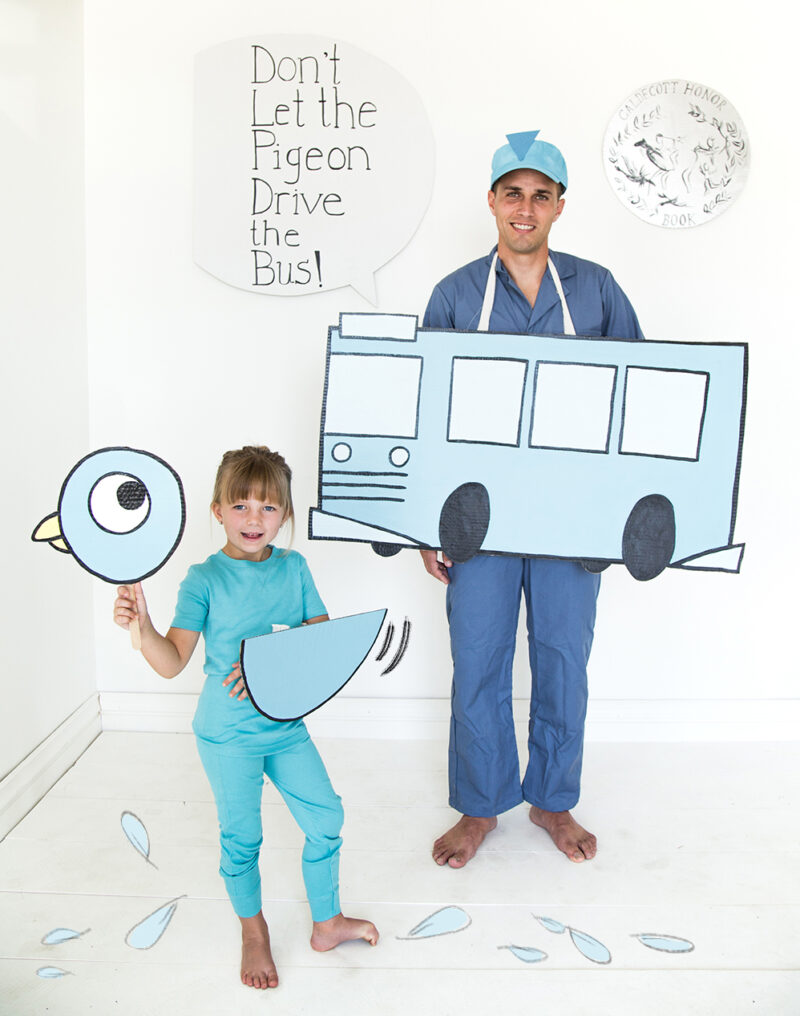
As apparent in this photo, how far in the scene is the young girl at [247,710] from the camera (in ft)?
4.36

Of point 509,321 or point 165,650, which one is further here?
point 509,321

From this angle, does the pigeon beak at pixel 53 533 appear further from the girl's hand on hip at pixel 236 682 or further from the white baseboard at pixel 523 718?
the white baseboard at pixel 523 718

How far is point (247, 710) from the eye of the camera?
1.33m

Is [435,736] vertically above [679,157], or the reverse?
[679,157]

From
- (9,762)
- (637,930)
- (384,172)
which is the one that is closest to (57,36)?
(384,172)

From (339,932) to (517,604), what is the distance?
714 mm

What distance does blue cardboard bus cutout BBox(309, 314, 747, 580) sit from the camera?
62.2 inches

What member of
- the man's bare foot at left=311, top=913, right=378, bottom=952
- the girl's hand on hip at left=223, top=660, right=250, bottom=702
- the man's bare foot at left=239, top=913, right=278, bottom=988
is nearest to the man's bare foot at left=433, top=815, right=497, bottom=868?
the man's bare foot at left=311, top=913, right=378, bottom=952

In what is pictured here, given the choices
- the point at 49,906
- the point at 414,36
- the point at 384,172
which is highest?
the point at 414,36

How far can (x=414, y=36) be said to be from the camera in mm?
2125

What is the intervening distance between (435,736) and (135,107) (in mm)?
1878

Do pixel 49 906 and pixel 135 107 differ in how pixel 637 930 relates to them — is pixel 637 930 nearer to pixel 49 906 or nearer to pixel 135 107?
pixel 49 906

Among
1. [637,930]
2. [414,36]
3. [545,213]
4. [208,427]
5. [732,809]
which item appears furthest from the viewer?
[208,427]

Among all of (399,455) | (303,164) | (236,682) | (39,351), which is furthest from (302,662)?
(303,164)
